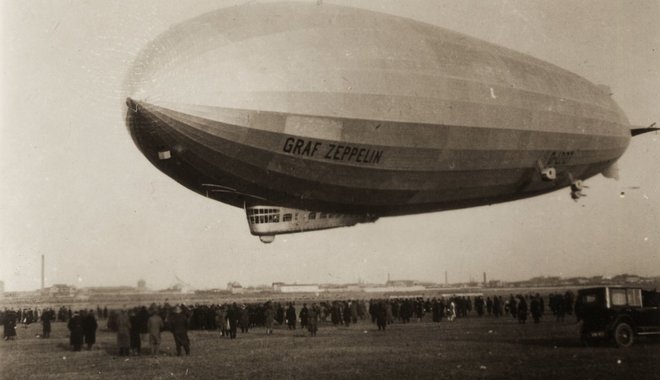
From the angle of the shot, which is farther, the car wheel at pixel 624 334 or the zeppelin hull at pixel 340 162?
the car wheel at pixel 624 334

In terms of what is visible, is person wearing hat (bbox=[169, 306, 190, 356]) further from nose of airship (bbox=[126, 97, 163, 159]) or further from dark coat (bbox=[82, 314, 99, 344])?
nose of airship (bbox=[126, 97, 163, 159])

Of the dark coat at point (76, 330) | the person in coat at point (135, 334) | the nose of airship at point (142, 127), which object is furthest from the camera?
the dark coat at point (76, 330)

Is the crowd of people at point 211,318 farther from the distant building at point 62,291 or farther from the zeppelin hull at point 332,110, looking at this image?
the distant building at point 62,291

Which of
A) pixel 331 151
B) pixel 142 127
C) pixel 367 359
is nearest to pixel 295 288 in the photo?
pixel 367 359

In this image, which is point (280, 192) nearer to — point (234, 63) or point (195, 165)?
point (195, 165)

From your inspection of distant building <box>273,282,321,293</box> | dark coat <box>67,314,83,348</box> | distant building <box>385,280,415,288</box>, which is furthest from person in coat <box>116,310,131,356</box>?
distant building <box>385,280,415,288</box>

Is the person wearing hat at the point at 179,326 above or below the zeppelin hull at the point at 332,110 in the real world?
below

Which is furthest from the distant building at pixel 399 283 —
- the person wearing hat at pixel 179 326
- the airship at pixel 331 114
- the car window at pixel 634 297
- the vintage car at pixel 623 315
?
the person wearing hat at pixel 179 326
